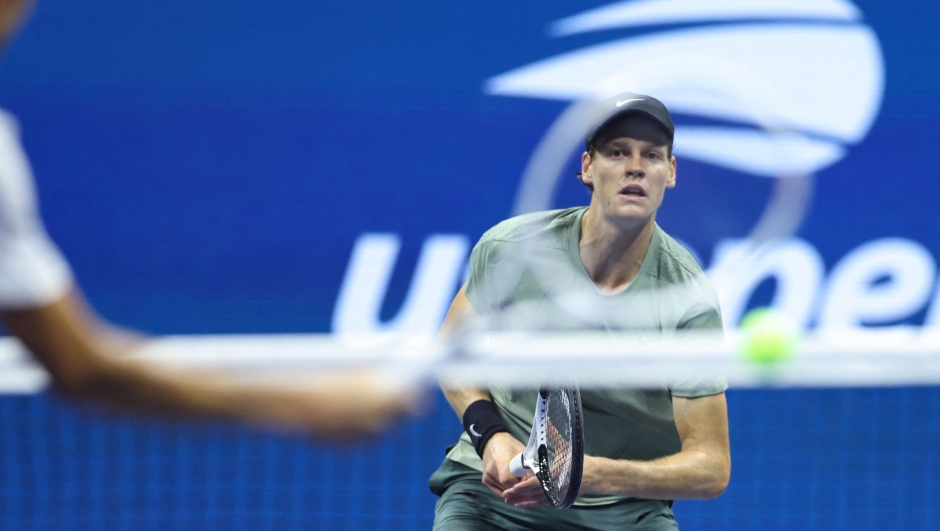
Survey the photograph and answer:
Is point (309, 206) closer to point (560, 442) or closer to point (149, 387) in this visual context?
point (560, 442)

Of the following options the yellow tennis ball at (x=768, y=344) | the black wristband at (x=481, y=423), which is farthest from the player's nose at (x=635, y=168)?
the black wristband at (x=481, y=423)

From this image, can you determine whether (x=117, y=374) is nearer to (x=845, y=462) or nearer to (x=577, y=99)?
(x=577, y=99)

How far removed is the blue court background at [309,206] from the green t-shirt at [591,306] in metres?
1.40

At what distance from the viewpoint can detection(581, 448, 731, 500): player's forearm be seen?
2.44m

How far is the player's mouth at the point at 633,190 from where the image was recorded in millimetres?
2619

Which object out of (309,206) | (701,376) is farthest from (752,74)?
(701,376)

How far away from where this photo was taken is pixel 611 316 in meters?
2.65

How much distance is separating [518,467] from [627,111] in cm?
85

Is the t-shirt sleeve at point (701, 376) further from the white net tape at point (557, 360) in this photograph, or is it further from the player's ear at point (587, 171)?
the player's ear at point (587, 171)

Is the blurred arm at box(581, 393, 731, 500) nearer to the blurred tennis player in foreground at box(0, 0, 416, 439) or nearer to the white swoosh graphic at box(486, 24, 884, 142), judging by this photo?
the blurred tennis player in foreground at box(0, 0, 416, 439)

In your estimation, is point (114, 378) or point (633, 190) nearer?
point (114, 378)

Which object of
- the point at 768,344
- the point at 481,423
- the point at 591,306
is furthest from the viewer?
the point at 591,306

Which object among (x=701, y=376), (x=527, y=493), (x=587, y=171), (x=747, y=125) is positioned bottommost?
(x=527, y=493)

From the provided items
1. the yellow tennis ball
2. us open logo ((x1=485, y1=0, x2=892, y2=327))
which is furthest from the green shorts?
us open logo ((x1=485, y1=0, x2=892, y2=327))
